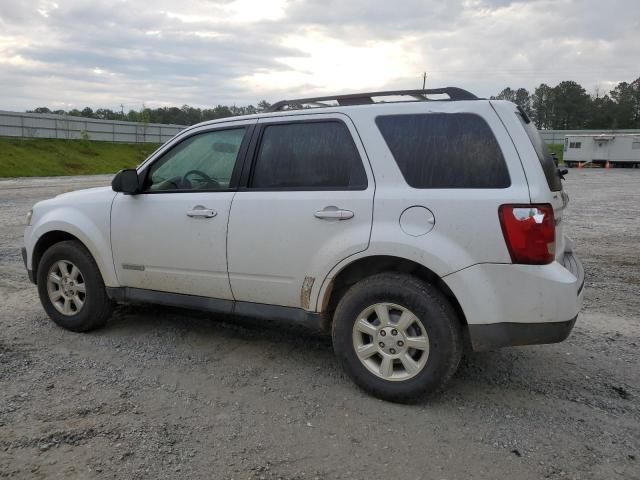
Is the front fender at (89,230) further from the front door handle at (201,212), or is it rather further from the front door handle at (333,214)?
the front door handle at (333,214)

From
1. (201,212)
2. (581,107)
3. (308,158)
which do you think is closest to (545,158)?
(308,158)

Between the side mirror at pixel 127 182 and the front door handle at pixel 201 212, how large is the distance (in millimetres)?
612

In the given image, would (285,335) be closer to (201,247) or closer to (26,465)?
(201,247)

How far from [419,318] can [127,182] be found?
2592mm

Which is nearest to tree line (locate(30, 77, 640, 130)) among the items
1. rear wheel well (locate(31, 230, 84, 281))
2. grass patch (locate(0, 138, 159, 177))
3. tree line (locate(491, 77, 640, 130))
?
tree line (locate(491, 77, 640, 130))

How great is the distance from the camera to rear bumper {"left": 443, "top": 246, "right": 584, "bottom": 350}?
3.12m

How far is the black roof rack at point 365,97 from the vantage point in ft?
11.5

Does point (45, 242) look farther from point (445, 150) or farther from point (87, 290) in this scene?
point (445, 150)

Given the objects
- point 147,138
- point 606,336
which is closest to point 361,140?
point 606,336

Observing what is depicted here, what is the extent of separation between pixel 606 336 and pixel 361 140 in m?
2.83

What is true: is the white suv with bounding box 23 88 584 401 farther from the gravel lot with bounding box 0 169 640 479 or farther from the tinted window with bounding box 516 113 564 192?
the gravel lot with bounding box 0 169 640 479

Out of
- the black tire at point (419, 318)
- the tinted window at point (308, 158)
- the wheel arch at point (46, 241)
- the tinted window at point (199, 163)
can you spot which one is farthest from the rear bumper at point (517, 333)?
the wheel arch at point (46, 241)

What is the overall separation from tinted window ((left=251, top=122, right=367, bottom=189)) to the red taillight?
0.93 metres

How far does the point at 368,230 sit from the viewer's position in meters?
3.45
